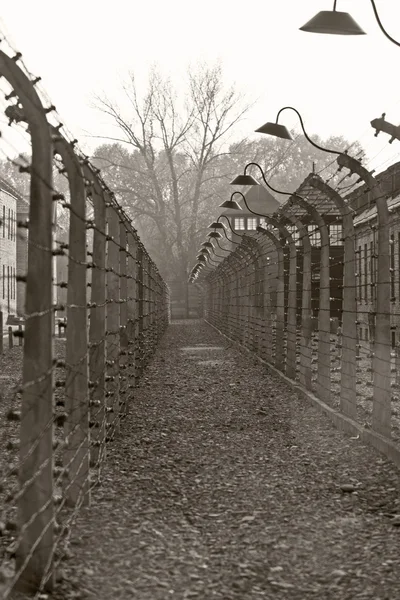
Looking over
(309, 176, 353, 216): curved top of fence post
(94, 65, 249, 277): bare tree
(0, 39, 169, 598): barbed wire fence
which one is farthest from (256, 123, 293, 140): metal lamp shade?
(94, 65, 249, 277): bare tree

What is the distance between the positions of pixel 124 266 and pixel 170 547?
6339 mm

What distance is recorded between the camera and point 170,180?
242 ft

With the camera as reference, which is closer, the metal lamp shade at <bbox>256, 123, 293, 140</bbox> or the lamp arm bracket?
the lamp arm bracket

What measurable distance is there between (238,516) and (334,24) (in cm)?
409

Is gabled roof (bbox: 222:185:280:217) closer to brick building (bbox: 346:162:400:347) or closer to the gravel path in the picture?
brick building (bbox: 346:162:400:347)

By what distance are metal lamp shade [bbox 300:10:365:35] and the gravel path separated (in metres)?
Answer: 3.34

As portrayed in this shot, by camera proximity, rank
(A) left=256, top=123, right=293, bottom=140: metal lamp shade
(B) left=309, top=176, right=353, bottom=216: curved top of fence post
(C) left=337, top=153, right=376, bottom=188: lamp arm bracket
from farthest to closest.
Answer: (A) left=256, top=123, right=293, bottom=140: metal lamp shade
(B) left=309, top=176, right=353, bottom=216: curved top of fence post
(C) left=337, top=153, right=376, bottom=188: lamp arm bracket

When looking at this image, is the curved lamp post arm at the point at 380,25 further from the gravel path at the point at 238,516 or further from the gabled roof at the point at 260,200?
the gabled roof at the point at 260,200

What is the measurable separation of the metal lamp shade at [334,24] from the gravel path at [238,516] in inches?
132

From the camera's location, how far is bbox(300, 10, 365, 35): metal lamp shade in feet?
27.3

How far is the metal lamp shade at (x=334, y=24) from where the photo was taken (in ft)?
27.3

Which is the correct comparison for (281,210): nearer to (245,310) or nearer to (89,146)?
(245,310)

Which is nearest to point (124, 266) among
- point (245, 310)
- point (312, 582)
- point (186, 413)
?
point (186, 413)

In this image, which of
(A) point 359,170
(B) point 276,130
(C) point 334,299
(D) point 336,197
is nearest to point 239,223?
(B) point 276,130
